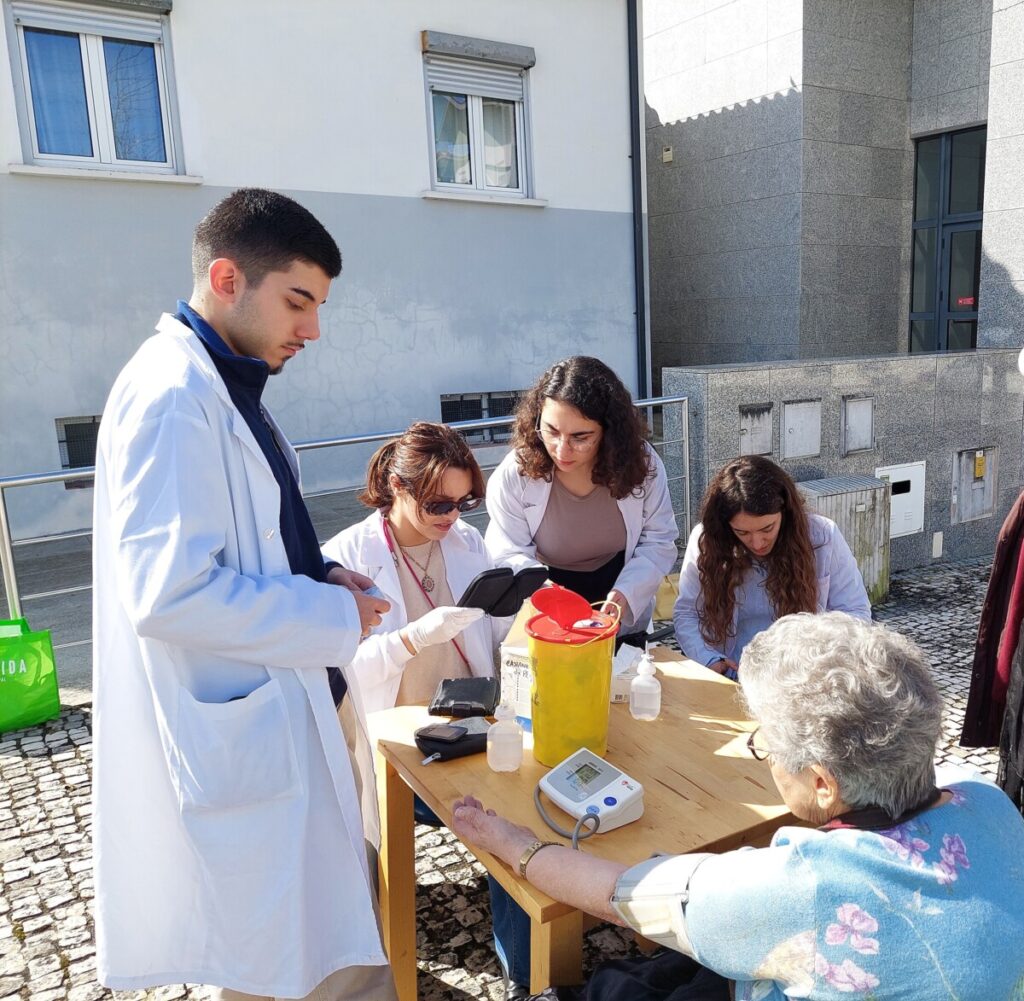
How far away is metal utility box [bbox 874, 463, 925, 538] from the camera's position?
234 inches

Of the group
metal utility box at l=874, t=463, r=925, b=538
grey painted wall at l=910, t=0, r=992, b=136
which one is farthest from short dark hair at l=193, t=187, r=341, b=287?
grey painted wall at l=910, t=0, r=992, b=136

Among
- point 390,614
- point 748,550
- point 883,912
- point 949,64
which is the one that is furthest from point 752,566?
point 949,64

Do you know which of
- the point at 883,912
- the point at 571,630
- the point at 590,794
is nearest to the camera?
the point at 883,912

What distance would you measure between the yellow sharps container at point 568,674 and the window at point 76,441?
623 cm

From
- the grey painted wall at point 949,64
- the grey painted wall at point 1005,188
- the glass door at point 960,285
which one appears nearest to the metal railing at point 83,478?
the grey painted wall at point 1005,188

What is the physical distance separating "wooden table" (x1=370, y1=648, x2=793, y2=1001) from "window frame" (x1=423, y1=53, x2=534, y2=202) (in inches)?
275

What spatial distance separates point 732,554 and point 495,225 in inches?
256

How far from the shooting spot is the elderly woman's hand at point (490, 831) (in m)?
1.59

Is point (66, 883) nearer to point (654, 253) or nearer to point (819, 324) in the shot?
point (819, 324)

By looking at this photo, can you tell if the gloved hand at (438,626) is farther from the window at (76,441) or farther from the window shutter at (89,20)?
the window shutter at (89,20)

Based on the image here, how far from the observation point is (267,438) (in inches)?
70.1

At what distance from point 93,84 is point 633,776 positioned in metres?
7.27

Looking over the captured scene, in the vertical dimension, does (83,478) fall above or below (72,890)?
above

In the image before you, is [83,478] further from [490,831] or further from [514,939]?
[490,831]
